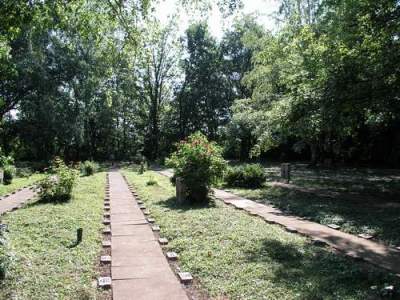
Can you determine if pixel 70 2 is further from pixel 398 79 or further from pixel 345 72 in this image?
pixel 398 79

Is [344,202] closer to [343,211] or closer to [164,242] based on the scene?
[343,211]

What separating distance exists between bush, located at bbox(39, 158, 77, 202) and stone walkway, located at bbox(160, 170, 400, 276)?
4825mm

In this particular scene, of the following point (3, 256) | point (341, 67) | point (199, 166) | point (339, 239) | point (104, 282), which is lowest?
point (104, 282)

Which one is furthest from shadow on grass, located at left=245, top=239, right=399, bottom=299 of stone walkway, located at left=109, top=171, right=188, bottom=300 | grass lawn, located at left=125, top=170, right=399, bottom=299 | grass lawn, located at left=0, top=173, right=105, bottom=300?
grass lawn, located at left=0, top=173, right=105, bottom=300

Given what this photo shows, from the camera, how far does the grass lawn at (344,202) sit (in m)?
8.31

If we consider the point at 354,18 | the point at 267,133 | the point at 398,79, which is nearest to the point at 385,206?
the point at 398,79

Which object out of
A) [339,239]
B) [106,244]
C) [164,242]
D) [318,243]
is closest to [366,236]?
[339,239]

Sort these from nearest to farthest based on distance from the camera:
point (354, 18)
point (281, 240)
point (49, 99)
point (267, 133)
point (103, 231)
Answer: point (281, 240) → point (103, 231) → point (354, 18) → point (267, 133) → point (49, 99)

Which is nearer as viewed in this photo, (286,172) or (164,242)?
(164,242)

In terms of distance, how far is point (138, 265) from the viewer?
581 centimetres

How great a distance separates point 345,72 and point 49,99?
74.0 ft

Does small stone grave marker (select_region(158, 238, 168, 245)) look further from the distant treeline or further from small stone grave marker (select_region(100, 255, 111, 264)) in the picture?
the distant treeline

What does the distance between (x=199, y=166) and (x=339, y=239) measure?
→ 506cm

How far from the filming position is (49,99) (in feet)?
95.6
